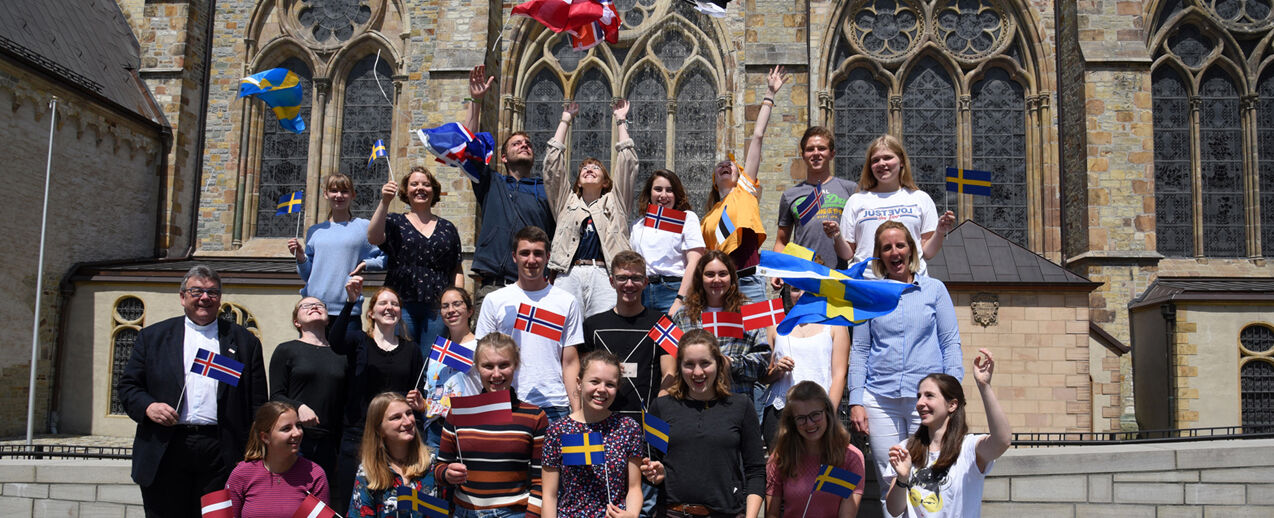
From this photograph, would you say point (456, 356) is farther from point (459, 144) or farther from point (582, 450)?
point (459, 144)

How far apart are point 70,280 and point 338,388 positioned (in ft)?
43.0

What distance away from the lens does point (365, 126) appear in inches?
687

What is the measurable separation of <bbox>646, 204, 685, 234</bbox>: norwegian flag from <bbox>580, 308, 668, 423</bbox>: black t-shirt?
78 cm

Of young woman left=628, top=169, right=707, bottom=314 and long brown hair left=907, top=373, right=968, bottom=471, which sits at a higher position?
young woman left=628, top=169, right=707, bottom=314

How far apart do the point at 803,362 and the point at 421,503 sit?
2.07 metres

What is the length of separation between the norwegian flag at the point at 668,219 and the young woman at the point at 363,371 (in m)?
A: 1.59

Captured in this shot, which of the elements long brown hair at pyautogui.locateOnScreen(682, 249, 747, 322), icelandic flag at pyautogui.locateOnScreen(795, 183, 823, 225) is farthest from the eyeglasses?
icelandic flag at pyautogui.locateOnScreen(795, 183, 823, 225)

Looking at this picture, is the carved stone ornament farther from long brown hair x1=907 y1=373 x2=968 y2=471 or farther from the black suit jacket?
the black suit jacket

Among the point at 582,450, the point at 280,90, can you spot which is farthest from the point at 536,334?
the point at 280,90

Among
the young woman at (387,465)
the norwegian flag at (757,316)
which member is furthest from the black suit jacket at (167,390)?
the norwegian flag at (757,316)

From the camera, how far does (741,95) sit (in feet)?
53.5

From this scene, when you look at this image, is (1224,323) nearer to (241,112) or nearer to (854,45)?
(854,45)

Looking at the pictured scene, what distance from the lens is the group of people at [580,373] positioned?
13.4 ft

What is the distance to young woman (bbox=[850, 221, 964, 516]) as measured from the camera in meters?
4.41
